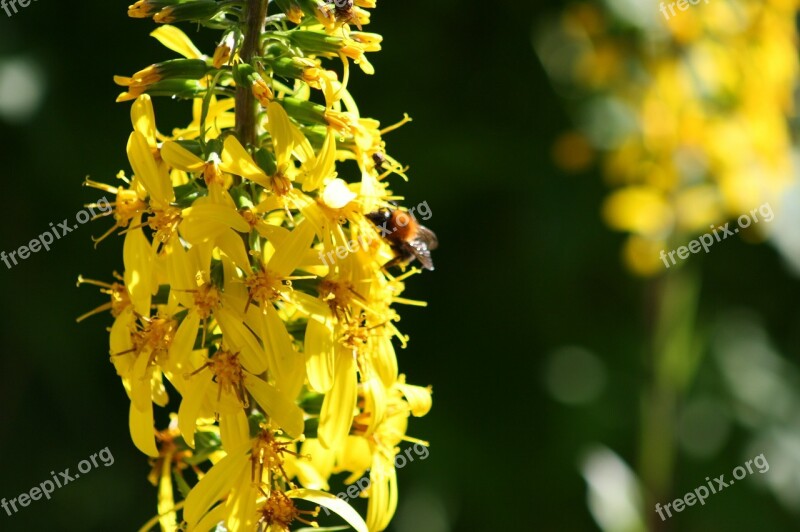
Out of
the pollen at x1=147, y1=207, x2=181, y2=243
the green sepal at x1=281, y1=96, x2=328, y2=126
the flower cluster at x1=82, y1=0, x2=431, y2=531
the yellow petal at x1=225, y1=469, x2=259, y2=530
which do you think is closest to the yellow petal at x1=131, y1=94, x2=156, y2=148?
the flower cluster at x1=82, y1=0, x2=431, y2=531

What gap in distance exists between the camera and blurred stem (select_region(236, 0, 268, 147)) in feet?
5.50

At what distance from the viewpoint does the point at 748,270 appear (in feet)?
17.8

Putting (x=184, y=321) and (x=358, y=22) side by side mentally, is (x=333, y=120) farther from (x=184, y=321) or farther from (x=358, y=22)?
(x=184, y=321)

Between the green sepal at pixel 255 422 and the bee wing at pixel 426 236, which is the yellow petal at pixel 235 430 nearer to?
the green sepal at pixel 255 422

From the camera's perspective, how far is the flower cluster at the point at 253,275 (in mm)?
1617

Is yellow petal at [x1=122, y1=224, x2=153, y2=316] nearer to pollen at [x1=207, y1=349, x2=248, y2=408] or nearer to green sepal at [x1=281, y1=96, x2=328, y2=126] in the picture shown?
pollen at [x1=207, y1=349, x2=248, y2=408]

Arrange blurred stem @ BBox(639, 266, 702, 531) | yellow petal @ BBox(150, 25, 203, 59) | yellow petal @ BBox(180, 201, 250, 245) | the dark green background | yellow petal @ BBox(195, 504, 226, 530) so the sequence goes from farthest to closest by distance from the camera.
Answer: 1. the dark green background
2. blurred stem @ BBox(639, 266, 702, 531)
3. yellow petal @ BBox(150, 25, 203, 59)
4. yellow petal @ BBox(195, 504, 226, 530)
5. yellow petal @ BBox(180, 201, 250, 245)

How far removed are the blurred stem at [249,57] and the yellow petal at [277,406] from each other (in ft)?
1.38

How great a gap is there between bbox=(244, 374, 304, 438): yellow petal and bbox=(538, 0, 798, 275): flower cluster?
251cm

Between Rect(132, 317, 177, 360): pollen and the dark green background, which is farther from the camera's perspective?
the dark green background

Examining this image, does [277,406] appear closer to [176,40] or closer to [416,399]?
[416,399]

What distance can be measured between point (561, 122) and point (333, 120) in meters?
2.82

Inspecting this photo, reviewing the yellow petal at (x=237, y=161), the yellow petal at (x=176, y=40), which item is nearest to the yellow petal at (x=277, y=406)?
the yellow petal at (x=237, y=161)

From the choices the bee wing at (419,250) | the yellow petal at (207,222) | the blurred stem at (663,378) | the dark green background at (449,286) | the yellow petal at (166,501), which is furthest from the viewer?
the dark green background at (449,286)
